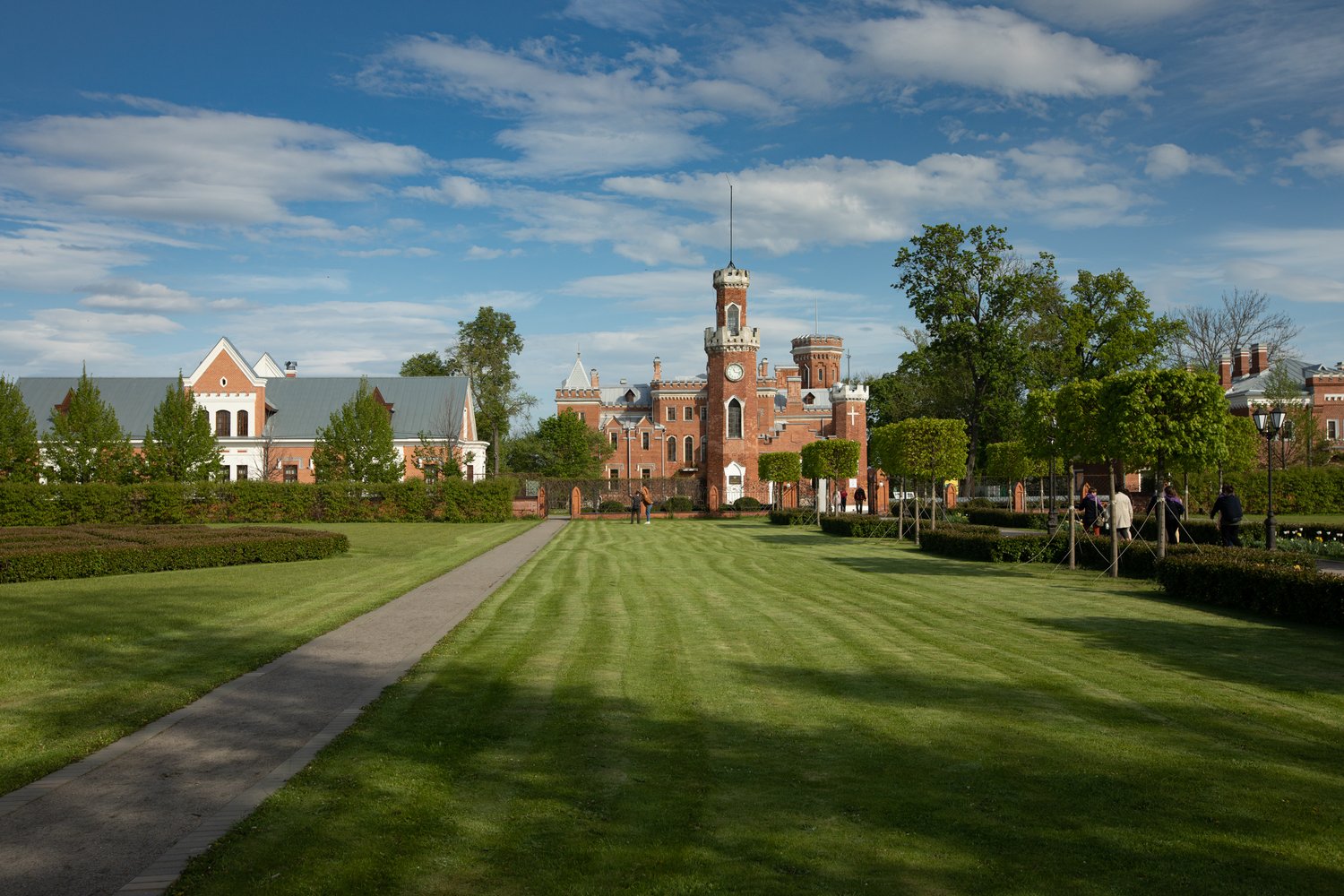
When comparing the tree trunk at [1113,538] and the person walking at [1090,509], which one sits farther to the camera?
the person walking at [1090,509]

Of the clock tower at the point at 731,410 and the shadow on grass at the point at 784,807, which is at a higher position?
the clock tower at the point at 731,410

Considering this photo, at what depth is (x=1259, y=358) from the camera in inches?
2712

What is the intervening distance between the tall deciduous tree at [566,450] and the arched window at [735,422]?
11.2 metres

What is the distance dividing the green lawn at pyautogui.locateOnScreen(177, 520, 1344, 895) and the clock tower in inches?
1999

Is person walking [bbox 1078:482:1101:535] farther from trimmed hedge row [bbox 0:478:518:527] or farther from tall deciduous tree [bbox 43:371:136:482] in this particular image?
tall deciduous tree [bbox 43:371:136:482]

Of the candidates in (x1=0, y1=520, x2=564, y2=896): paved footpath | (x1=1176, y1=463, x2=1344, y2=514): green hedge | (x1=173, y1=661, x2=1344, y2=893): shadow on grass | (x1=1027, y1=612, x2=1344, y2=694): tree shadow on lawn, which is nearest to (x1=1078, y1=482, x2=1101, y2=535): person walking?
(x1=1027, y1=612, x2=1344, y2=694): tree shadow on lawn

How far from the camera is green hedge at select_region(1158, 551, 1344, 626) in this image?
12.5 m

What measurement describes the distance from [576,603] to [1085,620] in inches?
296

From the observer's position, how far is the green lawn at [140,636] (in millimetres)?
7703

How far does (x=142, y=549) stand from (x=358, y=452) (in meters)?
31.4

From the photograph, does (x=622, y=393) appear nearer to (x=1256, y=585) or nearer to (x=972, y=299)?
(x=972, y=299)

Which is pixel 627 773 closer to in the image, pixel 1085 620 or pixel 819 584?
pixel 1085 620

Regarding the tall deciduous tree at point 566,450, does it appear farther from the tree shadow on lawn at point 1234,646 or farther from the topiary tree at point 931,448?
the tree shadow on lawn at point 1234,646

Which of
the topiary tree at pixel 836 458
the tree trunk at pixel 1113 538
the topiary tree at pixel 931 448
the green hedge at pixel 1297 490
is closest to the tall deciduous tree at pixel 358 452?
the topiary tree at pixel 836 458
